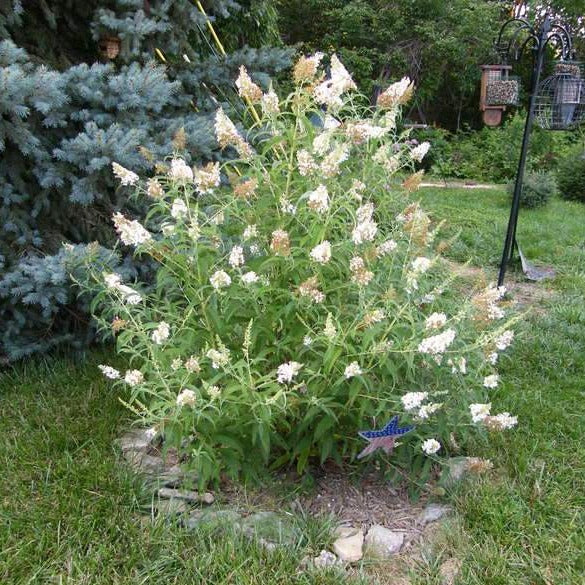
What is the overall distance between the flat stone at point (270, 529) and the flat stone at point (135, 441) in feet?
2.07

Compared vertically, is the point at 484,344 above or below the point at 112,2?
below

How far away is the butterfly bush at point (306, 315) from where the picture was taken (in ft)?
6.55

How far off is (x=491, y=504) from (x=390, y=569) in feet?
1.47

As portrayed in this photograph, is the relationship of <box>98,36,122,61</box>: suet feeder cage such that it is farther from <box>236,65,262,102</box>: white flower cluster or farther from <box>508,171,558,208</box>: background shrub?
<box>508,171,558,208</box>: background shrub

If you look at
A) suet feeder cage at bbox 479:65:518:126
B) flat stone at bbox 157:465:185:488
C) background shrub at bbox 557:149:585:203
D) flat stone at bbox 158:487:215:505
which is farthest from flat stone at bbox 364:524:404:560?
background shrub at bbox 557:149:585:203

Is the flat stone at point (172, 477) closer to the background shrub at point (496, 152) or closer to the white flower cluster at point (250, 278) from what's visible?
the white flower cluster at point (250, 278)

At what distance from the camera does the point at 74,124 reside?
10.5 ft

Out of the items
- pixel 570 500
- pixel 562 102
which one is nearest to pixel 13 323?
pixel 570 500

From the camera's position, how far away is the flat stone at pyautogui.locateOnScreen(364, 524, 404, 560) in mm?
2105

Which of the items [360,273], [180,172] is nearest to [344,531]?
[360,273]

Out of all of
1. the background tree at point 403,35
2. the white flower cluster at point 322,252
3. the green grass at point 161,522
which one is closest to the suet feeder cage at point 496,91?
the green grass at point 161,522

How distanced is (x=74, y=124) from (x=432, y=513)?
2.51 metres

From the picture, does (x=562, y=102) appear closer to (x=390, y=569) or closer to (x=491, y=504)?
(x=491, y=504)

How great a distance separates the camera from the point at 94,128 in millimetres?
2939
